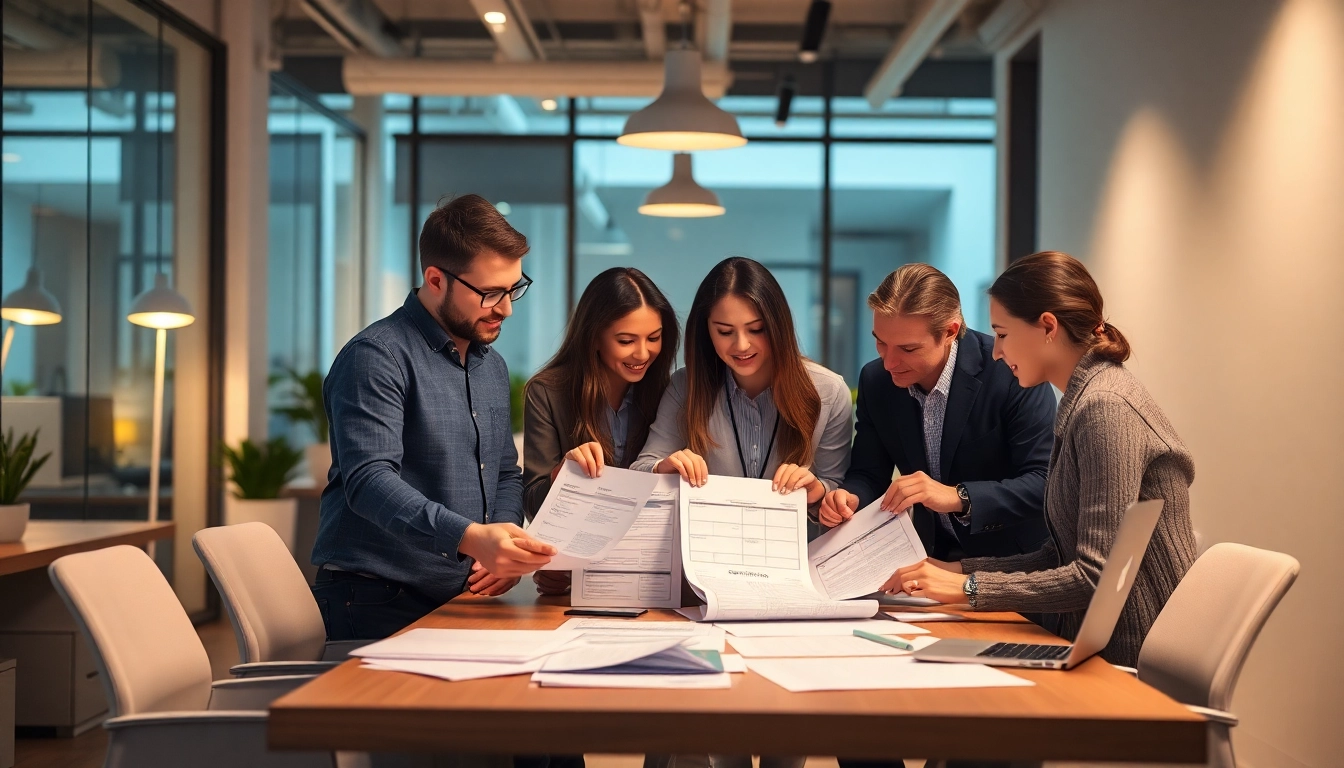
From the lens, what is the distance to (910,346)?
8.77 ft

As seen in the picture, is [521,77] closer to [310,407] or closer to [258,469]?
[310,407]

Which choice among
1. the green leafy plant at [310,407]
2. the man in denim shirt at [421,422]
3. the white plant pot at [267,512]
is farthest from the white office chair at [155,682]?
the green leafy plant at [310,407]

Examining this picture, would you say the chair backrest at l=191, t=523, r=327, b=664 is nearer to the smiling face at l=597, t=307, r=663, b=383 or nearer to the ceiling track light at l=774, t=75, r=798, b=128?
the smiling face at l=597, t=307, r=663, b=383

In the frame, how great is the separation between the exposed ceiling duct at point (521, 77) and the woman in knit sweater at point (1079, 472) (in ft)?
19.6

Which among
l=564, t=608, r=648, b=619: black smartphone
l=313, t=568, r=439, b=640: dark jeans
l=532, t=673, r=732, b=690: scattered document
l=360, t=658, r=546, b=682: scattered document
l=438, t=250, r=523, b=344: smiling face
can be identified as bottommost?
l=313, t=568, r=439, b=640: dark jeans

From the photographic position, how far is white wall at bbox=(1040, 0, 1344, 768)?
3.78 meters

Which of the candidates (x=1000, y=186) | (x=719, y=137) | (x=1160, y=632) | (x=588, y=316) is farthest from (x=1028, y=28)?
Answer: (x=1160, y=632)

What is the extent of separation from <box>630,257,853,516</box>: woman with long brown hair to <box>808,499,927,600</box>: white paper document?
0.21 metres

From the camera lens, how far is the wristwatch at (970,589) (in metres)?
2.19

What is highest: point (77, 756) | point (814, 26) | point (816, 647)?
point (814, 26)

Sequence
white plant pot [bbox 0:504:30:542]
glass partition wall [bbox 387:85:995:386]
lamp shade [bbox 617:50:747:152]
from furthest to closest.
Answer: glass partition wall [bbox 387:85:995:386], lamp shade [bbox 617:50:747:152], white plant pot [bbox 0:504:30:542]

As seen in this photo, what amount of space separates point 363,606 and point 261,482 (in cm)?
455

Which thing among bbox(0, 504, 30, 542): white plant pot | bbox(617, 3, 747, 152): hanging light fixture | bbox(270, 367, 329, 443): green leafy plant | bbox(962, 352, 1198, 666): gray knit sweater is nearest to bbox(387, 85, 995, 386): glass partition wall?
bbox(270, 367, 329, 443): green leafy plant

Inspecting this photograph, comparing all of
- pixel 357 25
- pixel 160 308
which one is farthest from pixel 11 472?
pixel 357 25
